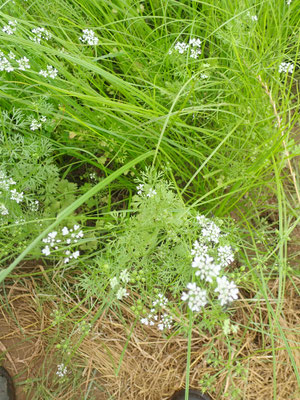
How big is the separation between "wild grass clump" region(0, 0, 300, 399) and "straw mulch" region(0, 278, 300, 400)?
0.03m

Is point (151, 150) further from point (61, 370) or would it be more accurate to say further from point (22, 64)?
point (61, 370)

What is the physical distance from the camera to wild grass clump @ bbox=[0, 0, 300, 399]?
5.73ft

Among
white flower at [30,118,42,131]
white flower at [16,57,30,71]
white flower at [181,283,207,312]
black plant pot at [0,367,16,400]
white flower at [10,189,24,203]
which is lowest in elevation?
black plant pot at [0,367,16,400]

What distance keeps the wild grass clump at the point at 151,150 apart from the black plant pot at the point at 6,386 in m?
0.23

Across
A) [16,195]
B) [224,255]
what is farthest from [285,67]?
[16,195]

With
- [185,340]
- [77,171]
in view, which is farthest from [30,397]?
[77,171]

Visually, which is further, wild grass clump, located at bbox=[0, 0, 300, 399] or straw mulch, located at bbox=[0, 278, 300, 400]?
straw mulch, located at bbox=[0, 278, 300, 400]

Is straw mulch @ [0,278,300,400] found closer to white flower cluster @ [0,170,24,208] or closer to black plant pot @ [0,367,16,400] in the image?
black plant pot @ [0,367,16,400]

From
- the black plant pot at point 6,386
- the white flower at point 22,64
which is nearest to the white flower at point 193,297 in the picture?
the white flower at point 22,64

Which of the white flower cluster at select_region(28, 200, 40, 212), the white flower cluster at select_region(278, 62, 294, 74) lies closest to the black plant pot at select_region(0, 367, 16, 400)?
the white flower cluster at select_region(28, 200, 40, 212)

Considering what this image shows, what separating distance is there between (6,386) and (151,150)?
7.44 ft

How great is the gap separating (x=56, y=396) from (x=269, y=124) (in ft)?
8.35

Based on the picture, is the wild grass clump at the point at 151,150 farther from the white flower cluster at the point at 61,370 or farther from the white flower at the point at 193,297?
the white flower at the point at 193,297

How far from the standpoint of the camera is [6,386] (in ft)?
8.55
